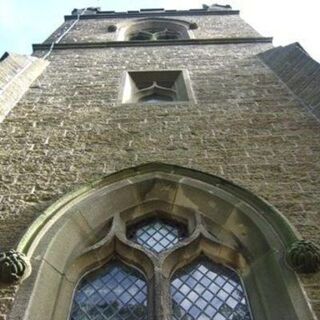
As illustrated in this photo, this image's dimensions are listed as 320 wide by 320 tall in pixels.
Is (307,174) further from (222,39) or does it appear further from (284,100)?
(222,39)

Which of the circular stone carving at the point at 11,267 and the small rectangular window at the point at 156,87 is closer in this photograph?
the circular stone carving at the point at 11,267

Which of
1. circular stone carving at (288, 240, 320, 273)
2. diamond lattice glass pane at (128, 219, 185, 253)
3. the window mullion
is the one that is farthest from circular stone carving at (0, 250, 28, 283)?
circular stone carving at (288, 240, 320, 273)

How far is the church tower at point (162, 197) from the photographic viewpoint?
11.7ft

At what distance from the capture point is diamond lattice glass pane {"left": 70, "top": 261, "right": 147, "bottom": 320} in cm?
360

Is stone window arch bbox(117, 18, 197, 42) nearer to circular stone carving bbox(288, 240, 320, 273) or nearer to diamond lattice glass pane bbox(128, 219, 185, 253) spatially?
diamond lattice glass pane bbox(128, 219, 185, 253)

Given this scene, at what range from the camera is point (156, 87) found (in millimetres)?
7684

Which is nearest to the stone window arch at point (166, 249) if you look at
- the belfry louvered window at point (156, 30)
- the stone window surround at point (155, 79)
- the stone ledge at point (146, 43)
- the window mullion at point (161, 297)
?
the window mullion at point (161, 297)

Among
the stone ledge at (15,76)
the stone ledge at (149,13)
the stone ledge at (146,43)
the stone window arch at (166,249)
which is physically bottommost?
the stone window arch at (166,249)

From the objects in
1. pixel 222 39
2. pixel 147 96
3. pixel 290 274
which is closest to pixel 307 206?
pixel 290 274

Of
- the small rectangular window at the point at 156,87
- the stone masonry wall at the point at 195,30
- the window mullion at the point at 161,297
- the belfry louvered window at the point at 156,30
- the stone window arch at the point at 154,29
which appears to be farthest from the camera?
the belfry louvered window at the point at 156,30

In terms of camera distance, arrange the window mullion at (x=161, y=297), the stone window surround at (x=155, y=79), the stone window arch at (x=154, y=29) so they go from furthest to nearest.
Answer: the stone window arch at (x=154, y=29) < the stone window surround at (x=155, y=79) < the window mullion at (x=161, y=297)

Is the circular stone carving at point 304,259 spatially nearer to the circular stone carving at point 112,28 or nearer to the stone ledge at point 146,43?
the stone ledge at point 146,43

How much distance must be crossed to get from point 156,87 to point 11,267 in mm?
4795

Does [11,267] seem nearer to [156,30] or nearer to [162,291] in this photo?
[162,291]
